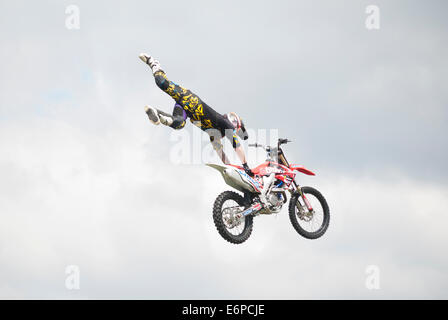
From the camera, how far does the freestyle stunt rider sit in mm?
13801

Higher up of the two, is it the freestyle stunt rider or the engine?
the freestyle stunt rider

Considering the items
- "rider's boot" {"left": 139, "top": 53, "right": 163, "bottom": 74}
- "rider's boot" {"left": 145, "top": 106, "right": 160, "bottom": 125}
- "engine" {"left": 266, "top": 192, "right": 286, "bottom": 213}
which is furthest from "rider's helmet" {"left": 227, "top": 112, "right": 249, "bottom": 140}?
"rider's boot" {"left": 145, "top": 106, "right": 160, "bottom": 125}

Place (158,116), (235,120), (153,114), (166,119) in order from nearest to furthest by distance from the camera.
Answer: (153,114), (158,116), (166,119), (235,120)

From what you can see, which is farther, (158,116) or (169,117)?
(169,117)

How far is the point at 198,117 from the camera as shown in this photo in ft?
46.5

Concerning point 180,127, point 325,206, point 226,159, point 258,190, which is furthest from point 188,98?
point 325,206

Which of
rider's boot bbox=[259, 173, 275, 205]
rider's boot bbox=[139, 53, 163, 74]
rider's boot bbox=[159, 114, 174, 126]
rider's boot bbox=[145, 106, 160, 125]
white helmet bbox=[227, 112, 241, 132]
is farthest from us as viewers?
white helmet bbox=[227, 112, 241, 132]

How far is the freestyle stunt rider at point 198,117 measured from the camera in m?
13.8

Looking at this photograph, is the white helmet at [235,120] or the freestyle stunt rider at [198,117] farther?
the white helmet at [235,120]

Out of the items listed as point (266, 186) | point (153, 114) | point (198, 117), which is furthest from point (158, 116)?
point (266, 186)

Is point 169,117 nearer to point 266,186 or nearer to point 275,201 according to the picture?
point 266,186

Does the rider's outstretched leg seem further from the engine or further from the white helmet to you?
the engine

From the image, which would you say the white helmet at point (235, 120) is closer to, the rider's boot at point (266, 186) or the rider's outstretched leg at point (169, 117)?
the rider's outstretched leg at point (169, 117)

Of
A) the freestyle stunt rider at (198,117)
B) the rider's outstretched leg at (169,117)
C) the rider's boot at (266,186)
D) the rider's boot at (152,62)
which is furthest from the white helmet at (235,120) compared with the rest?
the rider's boot at (152,62)
